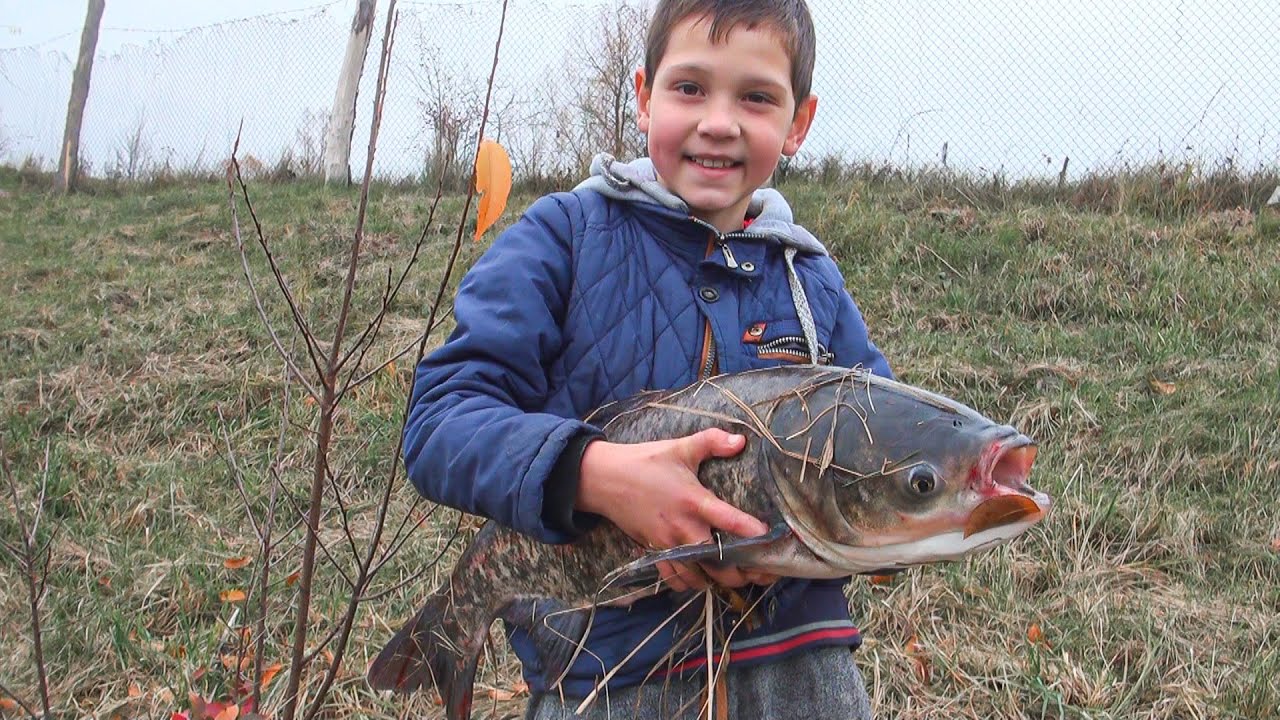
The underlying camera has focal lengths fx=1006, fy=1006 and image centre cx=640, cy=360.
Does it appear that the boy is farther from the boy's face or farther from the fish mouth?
the fish mouth

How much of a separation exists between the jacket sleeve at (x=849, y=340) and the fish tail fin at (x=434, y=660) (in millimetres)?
937

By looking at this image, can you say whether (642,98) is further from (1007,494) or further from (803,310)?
(1007,494)

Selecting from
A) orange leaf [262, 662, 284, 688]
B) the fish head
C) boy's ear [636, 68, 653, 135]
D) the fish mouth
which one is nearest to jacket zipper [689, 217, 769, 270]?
boy's ear [636, 68, 653, 135]

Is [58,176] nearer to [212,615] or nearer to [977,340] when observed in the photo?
[212,615]

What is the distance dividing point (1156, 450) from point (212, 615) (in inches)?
171

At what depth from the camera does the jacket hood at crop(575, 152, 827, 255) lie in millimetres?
1931

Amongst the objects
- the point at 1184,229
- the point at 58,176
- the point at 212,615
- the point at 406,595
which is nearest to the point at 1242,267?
the point at 1184,229

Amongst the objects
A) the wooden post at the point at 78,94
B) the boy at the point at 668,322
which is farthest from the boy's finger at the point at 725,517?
the wooden post at the point at 78,94

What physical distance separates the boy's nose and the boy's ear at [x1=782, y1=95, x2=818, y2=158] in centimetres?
23

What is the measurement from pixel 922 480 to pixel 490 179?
791mm

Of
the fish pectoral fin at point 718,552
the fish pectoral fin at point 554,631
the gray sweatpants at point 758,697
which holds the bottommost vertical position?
the gray sweatpants at point 758,697

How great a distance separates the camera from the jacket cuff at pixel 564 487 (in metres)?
1.53

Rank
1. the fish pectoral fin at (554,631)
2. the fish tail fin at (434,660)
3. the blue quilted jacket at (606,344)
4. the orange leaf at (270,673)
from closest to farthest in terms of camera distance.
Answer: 1. the blue quilted jacket at (606,344)
2. the fish pectoral fin at (554,631)
3. the fish tail fin at (434,660)
4. the orange leaf at (270,673)

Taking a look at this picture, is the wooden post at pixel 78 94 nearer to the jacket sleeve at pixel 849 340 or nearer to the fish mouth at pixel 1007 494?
the jacket sleeve at pixel 849 340
